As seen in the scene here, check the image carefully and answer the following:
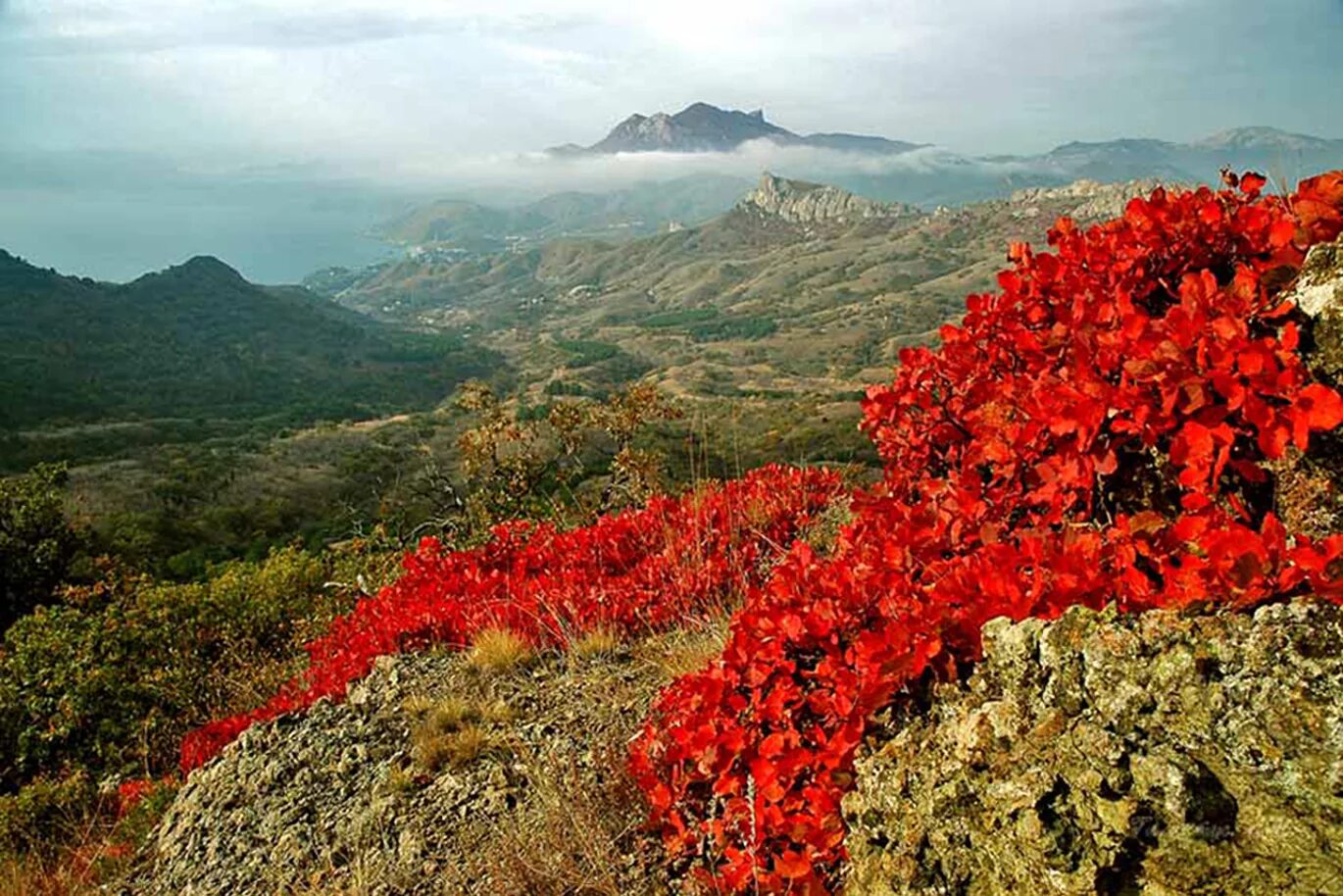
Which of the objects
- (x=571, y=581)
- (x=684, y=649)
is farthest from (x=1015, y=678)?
(x=571, y=581)

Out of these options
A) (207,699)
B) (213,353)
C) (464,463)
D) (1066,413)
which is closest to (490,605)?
(1066,413)

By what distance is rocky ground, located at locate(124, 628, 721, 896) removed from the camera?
325 centimetres

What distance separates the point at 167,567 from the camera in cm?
3105

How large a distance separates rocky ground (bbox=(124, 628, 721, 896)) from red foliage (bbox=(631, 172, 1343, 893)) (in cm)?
37

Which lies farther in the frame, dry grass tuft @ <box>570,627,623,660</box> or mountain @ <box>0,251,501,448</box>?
mountain @ <box>0,251,501,448</box>

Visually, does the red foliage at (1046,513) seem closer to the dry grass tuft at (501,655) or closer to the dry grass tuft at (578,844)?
the dry grass tuft at (578,844)

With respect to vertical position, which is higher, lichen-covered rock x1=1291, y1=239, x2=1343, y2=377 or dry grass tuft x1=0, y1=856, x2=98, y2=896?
lichen-covered rock x1=1291, y1=239, x2=1343, y2=377

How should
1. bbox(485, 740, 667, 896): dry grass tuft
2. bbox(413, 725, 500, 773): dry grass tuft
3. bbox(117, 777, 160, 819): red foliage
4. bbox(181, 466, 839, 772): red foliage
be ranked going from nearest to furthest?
bbox(485, 740, 667, 896): dry grass tuft, bbox(413, 725, 500, 773): dry grass tuft, bbox(181, 466, 839, 772): red foliage, bbox(117, 777, 160, 819): red foliage

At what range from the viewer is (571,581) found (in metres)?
6.38

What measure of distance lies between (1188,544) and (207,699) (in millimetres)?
10624

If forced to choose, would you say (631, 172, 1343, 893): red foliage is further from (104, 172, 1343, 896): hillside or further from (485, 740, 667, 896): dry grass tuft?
(485, 740, 667, 896): dry grass tuft

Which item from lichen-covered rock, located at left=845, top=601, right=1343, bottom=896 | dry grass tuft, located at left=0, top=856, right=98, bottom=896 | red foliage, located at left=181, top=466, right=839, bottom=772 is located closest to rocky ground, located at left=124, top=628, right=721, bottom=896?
dry grass tuft, located at left=0, top=856, right=98, bottom=896

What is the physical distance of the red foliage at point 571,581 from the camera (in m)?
5.79

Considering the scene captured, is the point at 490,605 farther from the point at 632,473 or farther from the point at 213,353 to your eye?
the point at 213,353
